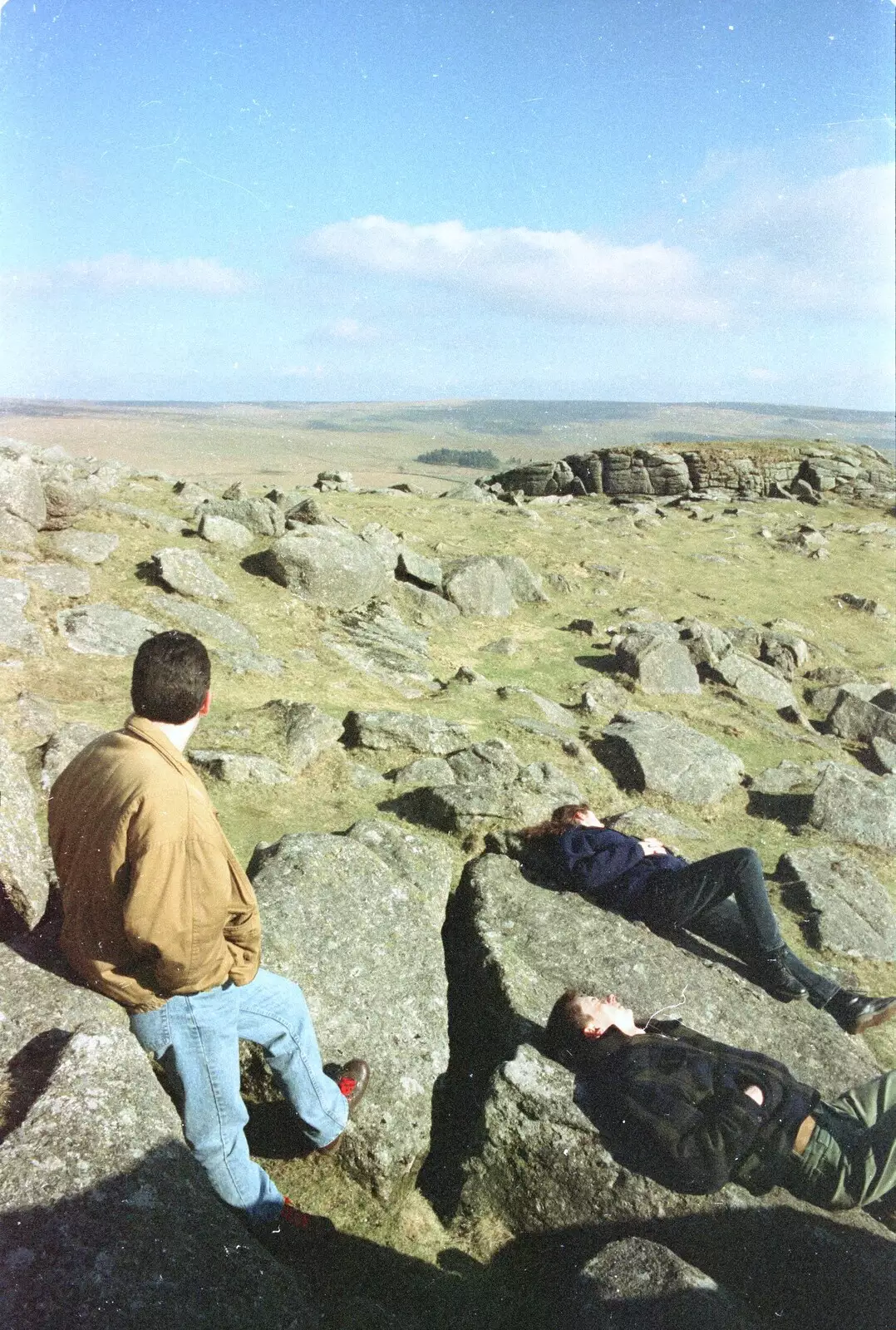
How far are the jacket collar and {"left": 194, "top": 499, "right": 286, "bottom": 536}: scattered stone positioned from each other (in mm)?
12619

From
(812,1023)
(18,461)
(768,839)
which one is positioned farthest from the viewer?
(18,461)

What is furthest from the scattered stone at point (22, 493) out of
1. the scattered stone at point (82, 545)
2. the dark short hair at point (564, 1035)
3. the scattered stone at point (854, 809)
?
the scattered stone at point (854, 809)

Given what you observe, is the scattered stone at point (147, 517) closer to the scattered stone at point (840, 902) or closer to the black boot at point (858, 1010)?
the scattered stone at point (840, 902)

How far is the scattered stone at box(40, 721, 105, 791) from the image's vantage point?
7.26m

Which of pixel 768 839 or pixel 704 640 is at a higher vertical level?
pixel 704 640

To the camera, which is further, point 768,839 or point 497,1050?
point 768,839

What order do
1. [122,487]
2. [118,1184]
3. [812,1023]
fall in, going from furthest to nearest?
[122,487] → [812,1023] → [118,1184]

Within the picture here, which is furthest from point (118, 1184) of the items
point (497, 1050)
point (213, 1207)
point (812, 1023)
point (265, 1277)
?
point (812, 1023)

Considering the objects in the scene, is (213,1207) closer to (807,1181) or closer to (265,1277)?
(265,1277)

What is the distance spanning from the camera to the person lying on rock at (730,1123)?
454 centimetres

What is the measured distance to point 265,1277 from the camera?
3.43 metres

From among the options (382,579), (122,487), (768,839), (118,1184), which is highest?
(122,487)

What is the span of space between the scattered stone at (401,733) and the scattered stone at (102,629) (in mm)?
3000

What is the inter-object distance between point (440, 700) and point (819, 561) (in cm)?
1741
